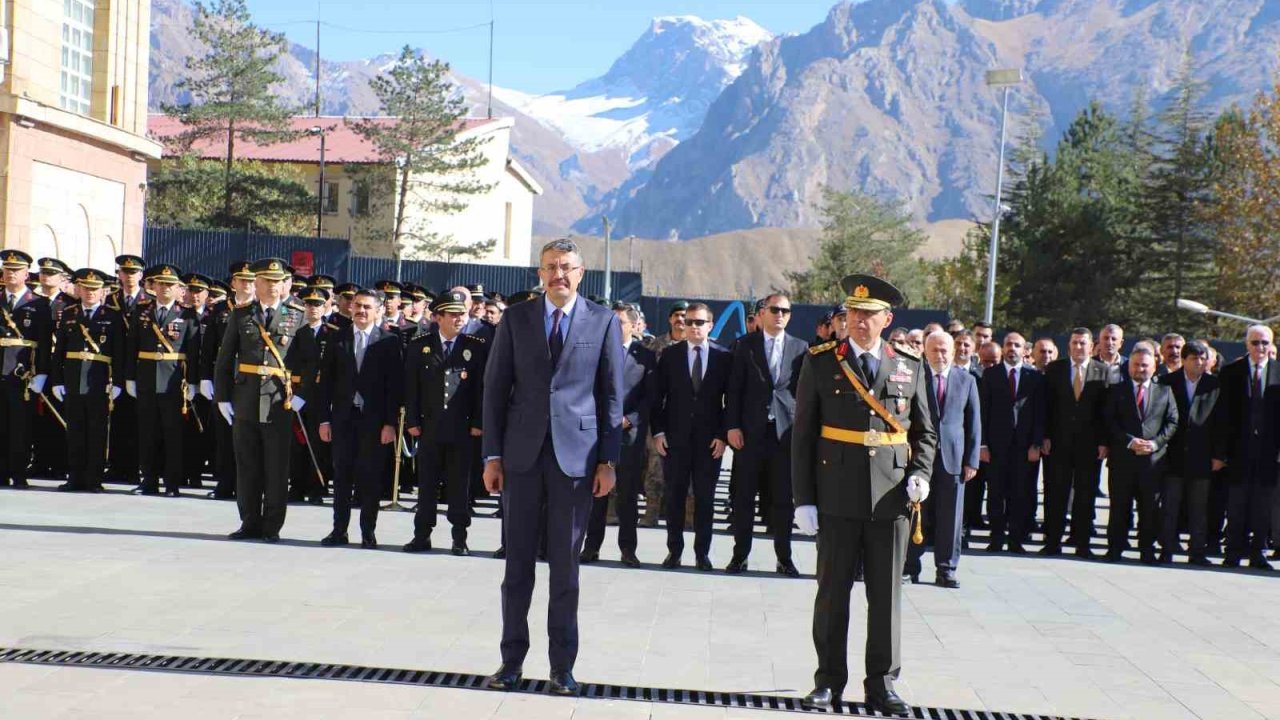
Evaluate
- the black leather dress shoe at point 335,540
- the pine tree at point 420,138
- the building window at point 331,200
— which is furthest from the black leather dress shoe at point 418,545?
the building window at point 331,200

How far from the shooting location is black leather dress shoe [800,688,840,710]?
6.79m

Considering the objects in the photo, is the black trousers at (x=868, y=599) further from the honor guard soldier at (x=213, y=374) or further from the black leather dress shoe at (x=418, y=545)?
the honor guard soldier at (x=213, y=374)

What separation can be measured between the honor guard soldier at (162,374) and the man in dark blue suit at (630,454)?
491 cm

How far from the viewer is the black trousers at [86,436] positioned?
1378 centimetres

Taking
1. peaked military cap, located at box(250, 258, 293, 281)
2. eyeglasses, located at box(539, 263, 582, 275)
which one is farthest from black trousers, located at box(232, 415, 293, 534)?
eyeglasses, located at box(539, 263, 582, 275)

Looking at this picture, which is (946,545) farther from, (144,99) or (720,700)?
(144,99)

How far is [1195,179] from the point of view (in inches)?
2227

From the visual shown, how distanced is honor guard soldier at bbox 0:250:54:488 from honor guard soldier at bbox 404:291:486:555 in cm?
469

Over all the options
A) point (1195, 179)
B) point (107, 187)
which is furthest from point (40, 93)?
point (1195, 179)

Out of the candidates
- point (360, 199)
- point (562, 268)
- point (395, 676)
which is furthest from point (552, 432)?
point (360, 199)

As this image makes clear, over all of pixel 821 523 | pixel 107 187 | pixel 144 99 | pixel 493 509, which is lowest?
pixel 493 509

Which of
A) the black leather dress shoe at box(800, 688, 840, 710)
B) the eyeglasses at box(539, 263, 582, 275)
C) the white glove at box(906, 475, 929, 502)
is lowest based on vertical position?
the black leather dress shoe at box(800, 688, 840, 710)

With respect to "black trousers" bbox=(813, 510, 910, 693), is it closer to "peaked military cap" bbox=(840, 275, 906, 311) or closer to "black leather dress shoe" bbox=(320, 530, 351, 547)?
"peaked military cap" bbox=(840, 275, 906, 311)

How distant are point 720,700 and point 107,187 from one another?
75.0 feet
